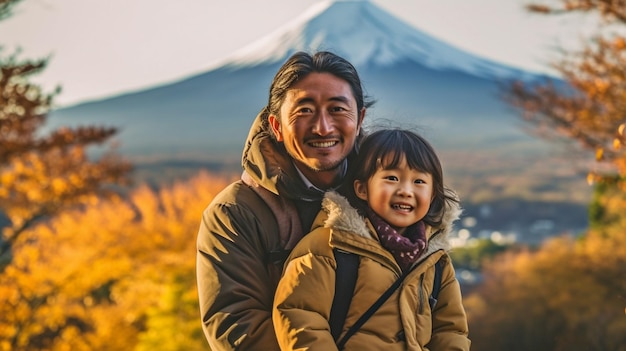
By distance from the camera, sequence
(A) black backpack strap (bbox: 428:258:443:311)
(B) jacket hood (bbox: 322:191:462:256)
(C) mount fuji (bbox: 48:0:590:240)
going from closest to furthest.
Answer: (B) jacket hood (bbox: 322:191:462:256) → (A) black backpack strap (bbox: 428:258:443:311) → (C) mount fuji (bbox: 48:0:590:240)

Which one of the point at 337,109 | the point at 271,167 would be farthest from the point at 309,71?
the point at 271,167

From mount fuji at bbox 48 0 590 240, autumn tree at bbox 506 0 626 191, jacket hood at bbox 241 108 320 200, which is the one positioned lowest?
jacket hood at bbox 241 108 320 200

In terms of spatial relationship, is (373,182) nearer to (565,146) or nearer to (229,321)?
(229,321)

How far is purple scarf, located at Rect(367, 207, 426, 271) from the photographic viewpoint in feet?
8.63

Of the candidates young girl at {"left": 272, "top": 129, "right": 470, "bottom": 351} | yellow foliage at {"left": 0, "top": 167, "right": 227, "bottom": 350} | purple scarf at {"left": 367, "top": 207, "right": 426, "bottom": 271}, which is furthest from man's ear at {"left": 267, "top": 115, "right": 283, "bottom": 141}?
yellow foliage at {"left": 0, "top": 167, "right": 227, "bottom": 350}

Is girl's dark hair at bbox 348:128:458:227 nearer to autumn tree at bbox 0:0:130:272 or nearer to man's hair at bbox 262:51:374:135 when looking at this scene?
man's hair at bbox 262:51:374:135

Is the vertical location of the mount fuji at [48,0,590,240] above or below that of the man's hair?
above

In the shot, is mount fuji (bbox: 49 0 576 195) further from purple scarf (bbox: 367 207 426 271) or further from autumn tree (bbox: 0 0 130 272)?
purple scarf (bbox: 367 207 426 271)

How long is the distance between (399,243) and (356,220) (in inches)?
5.9

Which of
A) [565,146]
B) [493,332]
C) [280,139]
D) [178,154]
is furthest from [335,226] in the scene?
[178,154]

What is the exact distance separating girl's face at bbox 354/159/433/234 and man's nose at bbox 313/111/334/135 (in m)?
0.21

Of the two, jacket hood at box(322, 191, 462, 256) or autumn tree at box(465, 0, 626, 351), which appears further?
autumn tree at box(465, 0, 626, 351)

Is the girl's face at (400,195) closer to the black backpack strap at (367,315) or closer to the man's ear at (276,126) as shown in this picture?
the black backpack strap at (367,315)

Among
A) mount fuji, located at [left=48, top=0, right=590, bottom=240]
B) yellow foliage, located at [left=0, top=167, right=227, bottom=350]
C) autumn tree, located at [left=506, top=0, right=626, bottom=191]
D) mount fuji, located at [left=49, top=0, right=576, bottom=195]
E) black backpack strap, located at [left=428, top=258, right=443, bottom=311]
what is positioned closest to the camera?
black backpack strap, located at [left=428, top=258, right=443, bottom=311]
